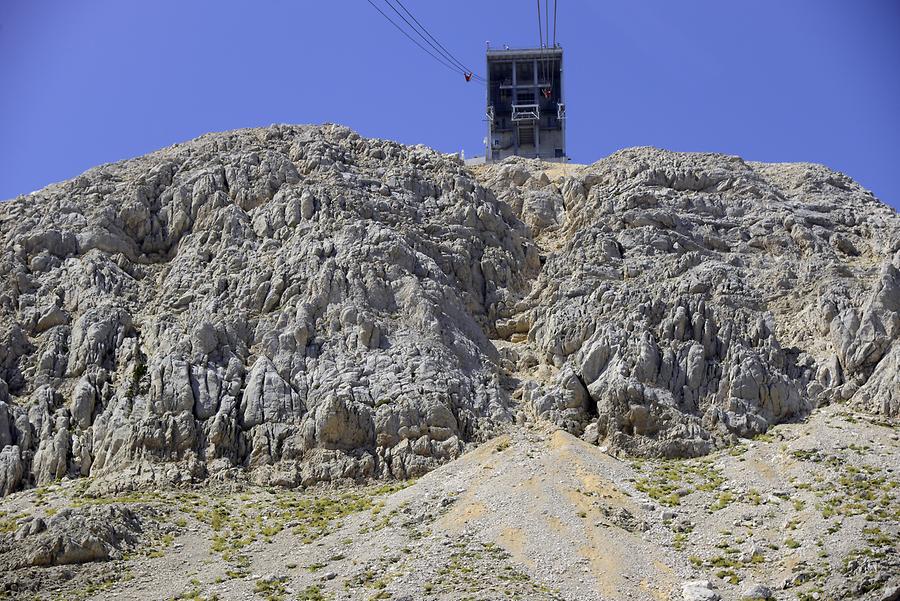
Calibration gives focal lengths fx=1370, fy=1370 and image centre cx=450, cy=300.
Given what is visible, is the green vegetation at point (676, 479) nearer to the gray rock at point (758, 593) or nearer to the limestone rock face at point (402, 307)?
the limestone rock face at point (402, 307)

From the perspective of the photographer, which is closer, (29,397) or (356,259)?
(29,397)

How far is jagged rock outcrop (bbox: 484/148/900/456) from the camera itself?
72500mm

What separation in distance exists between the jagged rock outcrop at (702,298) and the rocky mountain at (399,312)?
0.52ft

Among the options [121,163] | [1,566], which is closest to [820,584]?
[1,566]

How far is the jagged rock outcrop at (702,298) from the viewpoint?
72.5 metres

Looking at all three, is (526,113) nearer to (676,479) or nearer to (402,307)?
(402,307)

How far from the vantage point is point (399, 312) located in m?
78.0

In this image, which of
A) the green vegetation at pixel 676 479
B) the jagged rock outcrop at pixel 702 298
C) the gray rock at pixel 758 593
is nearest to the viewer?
the gray rock at pixel 758 593

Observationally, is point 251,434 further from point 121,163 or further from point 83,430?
point 121,163

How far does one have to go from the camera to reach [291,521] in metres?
65.6

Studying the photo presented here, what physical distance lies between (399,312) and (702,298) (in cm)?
1744

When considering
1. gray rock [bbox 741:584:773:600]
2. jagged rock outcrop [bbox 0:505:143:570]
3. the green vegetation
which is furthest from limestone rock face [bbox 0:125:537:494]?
gray rock [bbox 741:584:773:600]

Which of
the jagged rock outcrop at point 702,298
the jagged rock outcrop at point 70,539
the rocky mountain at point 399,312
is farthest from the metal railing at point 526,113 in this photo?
the jagged rock outcrop at point 70,539

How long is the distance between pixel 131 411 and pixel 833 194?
48.9 metres
